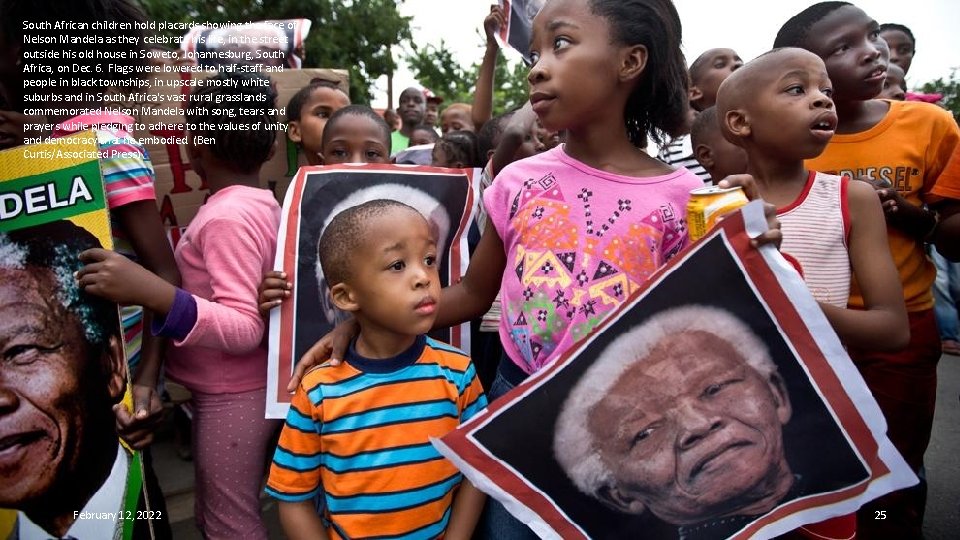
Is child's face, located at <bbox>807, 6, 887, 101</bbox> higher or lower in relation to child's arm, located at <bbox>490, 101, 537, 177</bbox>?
higher

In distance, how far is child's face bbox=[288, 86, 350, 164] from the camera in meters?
2.56

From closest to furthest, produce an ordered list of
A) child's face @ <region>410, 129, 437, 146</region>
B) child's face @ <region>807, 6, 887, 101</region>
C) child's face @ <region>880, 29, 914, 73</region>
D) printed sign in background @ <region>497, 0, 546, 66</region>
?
child's face @ <region>807, 6, 887, 101</region>
printed sign in background @ <region>497, 0, 546, 66</region>
child's face @ <region>880, 29, 914, 73</region>
child's face @ <region>410, 129, 437, 146</region>

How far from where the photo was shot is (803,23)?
204cm

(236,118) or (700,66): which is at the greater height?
(700,66)

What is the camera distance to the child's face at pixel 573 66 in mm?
1298

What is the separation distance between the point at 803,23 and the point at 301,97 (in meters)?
1.85

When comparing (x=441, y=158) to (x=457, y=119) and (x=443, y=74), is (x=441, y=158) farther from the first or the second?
(x=443, y=74)

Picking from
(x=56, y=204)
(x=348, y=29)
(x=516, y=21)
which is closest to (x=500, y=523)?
(x=56, y=204)

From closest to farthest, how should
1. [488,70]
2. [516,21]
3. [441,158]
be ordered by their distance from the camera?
[516,21] → [488,70] → [441,158]

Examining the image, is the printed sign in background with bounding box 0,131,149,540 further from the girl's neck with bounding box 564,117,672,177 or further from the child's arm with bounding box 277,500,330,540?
the girl's neck with bounding box 564,117,672,177

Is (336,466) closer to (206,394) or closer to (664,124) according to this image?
(206,394)

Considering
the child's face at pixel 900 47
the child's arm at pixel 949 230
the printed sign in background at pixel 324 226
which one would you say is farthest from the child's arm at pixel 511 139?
the child's face at pixel 900 47

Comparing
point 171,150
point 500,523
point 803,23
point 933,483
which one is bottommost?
point 933,483

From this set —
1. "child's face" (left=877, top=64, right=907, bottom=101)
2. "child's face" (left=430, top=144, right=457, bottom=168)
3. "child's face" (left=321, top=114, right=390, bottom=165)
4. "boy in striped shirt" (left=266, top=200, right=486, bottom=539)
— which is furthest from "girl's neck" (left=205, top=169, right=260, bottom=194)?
"child's face" (left=877, top=64, right=907, bottom=101)
